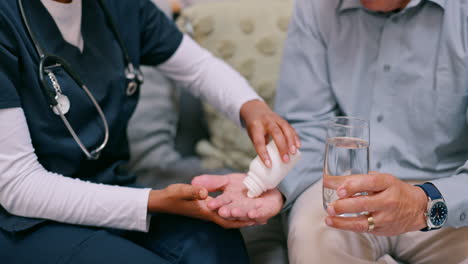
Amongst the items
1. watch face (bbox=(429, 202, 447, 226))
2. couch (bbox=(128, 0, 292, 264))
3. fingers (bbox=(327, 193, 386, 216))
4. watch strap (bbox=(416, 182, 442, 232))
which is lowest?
couch (bbox=(128, 0, 292, 264))

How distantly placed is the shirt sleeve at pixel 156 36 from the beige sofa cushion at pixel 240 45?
374mm

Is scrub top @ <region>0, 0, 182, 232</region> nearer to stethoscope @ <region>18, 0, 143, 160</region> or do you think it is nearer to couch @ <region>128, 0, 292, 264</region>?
stethoscope @ <region>18, 0, 143, 160</region>

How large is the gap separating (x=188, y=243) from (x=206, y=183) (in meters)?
0.15

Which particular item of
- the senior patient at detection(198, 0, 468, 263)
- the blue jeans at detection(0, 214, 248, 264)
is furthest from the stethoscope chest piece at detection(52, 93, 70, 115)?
the senior patient at detection(198, 0, 468, 263)

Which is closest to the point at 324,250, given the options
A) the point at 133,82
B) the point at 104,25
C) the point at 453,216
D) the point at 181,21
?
the point at 453,216

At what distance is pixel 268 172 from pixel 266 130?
153 millimetres

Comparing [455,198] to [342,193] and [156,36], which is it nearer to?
[342,193]

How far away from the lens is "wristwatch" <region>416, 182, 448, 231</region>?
2.82 ft

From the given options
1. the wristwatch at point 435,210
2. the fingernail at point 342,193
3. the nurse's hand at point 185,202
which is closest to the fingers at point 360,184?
the fingernail at point 342,193

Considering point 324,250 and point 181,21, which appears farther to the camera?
point 181,21

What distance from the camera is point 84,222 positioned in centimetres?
95

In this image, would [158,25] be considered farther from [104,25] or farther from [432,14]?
[432,14]

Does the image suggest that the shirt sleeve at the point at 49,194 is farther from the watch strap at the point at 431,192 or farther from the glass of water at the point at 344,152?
the watch strap at the point at 431,192

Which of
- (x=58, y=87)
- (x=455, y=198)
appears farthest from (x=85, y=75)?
(x=455, y=198)
